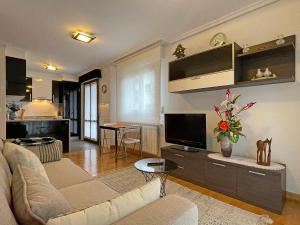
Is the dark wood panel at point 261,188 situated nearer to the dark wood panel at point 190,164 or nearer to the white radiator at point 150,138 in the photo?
the dark wood panel at point 190,164

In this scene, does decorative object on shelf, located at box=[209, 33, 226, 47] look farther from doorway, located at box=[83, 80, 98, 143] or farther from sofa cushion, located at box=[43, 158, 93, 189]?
doorway, located at box=[83, 80, 98, 143]

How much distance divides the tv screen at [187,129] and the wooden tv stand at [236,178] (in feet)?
0.64

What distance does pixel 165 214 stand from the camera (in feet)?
2.63

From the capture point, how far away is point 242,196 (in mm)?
2291

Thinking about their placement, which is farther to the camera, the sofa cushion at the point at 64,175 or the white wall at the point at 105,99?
the white wall at the point at 105,99

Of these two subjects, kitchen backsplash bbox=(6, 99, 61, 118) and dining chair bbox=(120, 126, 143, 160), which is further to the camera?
kitchen backsplash bbox=(6, 99, 61, 118)

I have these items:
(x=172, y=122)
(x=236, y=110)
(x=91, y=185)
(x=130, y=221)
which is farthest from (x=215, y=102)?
(x=130, y=221)

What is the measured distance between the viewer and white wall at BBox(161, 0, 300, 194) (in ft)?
7.54

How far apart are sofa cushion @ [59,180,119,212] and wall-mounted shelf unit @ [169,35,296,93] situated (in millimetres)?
2103

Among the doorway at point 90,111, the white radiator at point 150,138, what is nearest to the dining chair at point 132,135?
the white radiator at point 150,138

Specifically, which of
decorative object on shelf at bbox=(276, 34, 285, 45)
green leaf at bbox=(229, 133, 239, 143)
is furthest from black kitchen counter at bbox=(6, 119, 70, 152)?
decorative object on shelf at bbox=(276, 34, 285, 45)

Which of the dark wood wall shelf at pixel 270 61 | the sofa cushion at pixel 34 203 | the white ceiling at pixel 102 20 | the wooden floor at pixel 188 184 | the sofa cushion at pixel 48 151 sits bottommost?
the wooden floor at pixel 188 184

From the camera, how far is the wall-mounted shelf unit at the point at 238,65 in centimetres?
234

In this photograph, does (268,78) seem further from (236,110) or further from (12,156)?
(12,156)
